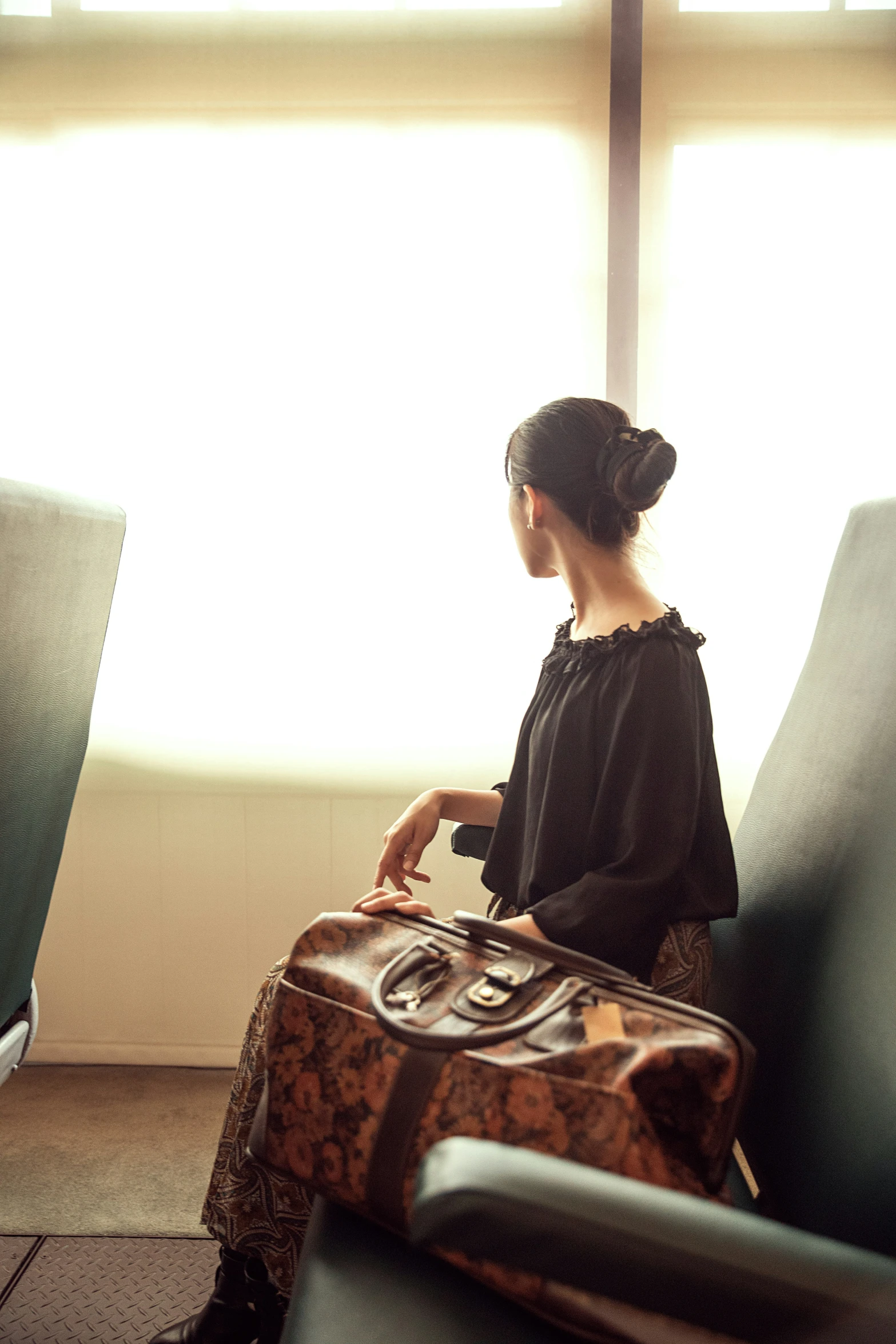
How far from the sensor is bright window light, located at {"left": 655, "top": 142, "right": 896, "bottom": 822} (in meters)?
1.77

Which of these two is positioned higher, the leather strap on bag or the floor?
the leather strap on bag

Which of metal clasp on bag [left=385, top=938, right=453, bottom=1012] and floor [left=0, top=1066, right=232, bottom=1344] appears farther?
floor [left=0, top=1066, right=232, bottom=1344]

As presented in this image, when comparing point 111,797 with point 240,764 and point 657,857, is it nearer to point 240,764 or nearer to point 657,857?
point 240,764

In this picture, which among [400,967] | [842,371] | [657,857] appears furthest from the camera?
[842,371]

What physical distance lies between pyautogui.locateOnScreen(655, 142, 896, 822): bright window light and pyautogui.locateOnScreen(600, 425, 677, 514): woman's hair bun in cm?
72

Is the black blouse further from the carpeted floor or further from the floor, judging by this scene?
the carpeted floor

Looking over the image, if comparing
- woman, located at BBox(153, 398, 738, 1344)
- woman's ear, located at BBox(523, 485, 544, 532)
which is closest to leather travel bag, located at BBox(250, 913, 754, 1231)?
A: woman, located at BBox(153, 398, 738, 1344)

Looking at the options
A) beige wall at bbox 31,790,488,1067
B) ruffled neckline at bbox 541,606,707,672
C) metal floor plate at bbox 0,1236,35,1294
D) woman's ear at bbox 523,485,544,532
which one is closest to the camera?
ruffled neckline at bbox 541,606,707,672

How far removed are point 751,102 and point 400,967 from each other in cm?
178

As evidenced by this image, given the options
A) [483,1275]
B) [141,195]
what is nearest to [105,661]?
[141,195]

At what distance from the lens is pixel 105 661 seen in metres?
1.94

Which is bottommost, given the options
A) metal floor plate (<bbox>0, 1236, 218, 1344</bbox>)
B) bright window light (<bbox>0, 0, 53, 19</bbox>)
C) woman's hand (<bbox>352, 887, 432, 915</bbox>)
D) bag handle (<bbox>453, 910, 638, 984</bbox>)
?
metal floor plate (<bbox>0, 1236, 218, 1344</bbox>)

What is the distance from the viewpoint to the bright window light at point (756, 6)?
1779 millimetres

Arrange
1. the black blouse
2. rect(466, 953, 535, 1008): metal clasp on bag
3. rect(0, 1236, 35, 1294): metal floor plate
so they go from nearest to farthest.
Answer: rect(466, 953, 535, 1008): metal clasp on bag, the black blouse, rect(0, 1236, 35, 1294): metal floor plate
